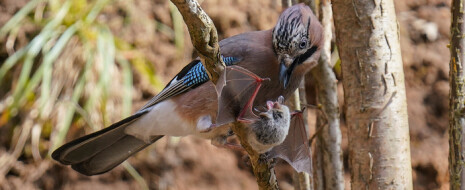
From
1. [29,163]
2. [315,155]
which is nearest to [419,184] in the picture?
[315,155]

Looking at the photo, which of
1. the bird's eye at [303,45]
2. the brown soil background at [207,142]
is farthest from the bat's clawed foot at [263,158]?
the brown soil background at [207,142]

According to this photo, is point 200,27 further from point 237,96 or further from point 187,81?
point 187,81

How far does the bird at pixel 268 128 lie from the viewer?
2420mm

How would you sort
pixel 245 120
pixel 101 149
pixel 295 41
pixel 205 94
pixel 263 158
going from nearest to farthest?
pixel 245 120
pixel 263 158
pixel 295 41
pixel 205 94
pixel 101 149

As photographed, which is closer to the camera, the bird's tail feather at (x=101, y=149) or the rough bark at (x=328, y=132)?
the bird's tail feather at (x=101, y=149)

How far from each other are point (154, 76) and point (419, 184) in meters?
2.19

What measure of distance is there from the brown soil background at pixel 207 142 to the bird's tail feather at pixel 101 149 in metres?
1.36

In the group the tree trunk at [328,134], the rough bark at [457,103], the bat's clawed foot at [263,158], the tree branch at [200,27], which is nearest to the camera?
the tree branch at [200,27]

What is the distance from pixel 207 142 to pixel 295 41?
7.69 feet

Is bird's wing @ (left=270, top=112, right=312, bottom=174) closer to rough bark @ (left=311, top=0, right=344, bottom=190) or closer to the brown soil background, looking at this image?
rough bark @ (left=311, top=0, right=344, bottom=190)

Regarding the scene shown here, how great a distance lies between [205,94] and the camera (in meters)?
3.22

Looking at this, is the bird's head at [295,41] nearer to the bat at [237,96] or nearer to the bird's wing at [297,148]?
the bird's wing at [297,148]

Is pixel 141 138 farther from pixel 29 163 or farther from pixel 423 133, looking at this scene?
pixel 423 133

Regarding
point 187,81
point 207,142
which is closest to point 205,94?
point 187,81
